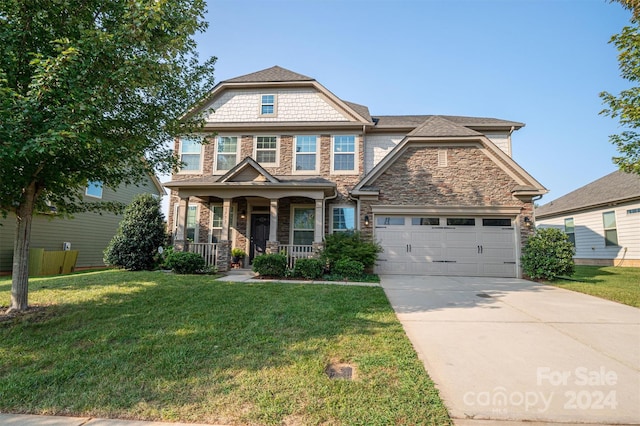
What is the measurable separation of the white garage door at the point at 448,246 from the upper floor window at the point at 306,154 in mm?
3868

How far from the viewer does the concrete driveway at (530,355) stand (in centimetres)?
246

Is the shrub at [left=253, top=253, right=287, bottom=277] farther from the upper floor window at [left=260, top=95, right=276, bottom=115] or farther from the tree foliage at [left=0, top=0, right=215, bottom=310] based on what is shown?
the upper floor window at [left=260, top=95, right=276, bottom=115]

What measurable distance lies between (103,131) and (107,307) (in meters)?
3.24

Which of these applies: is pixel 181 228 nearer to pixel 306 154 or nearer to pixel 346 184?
pixel 306 154

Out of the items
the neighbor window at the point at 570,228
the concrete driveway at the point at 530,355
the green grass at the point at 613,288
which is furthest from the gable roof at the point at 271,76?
the neighbor window at the point at 570,228

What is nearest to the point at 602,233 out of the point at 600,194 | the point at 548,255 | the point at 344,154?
the point at 600,194

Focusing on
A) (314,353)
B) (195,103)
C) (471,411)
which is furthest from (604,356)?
(195,103)

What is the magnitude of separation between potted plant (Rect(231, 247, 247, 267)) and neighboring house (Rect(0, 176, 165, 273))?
429cm

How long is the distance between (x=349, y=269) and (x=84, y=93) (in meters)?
7.77

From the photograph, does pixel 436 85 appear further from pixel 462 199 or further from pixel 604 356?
pixel 604 356

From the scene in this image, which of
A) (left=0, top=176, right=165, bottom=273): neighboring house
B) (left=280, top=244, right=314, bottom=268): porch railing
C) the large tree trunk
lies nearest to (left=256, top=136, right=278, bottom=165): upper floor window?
(left=280, top=244, right=314, bottom=268): porch railing

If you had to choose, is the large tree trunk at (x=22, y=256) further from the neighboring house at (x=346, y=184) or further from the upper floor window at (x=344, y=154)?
the upper floor window at (x=344, y=154)

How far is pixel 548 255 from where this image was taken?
391 inches

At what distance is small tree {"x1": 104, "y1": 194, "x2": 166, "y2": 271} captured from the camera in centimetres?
1067
